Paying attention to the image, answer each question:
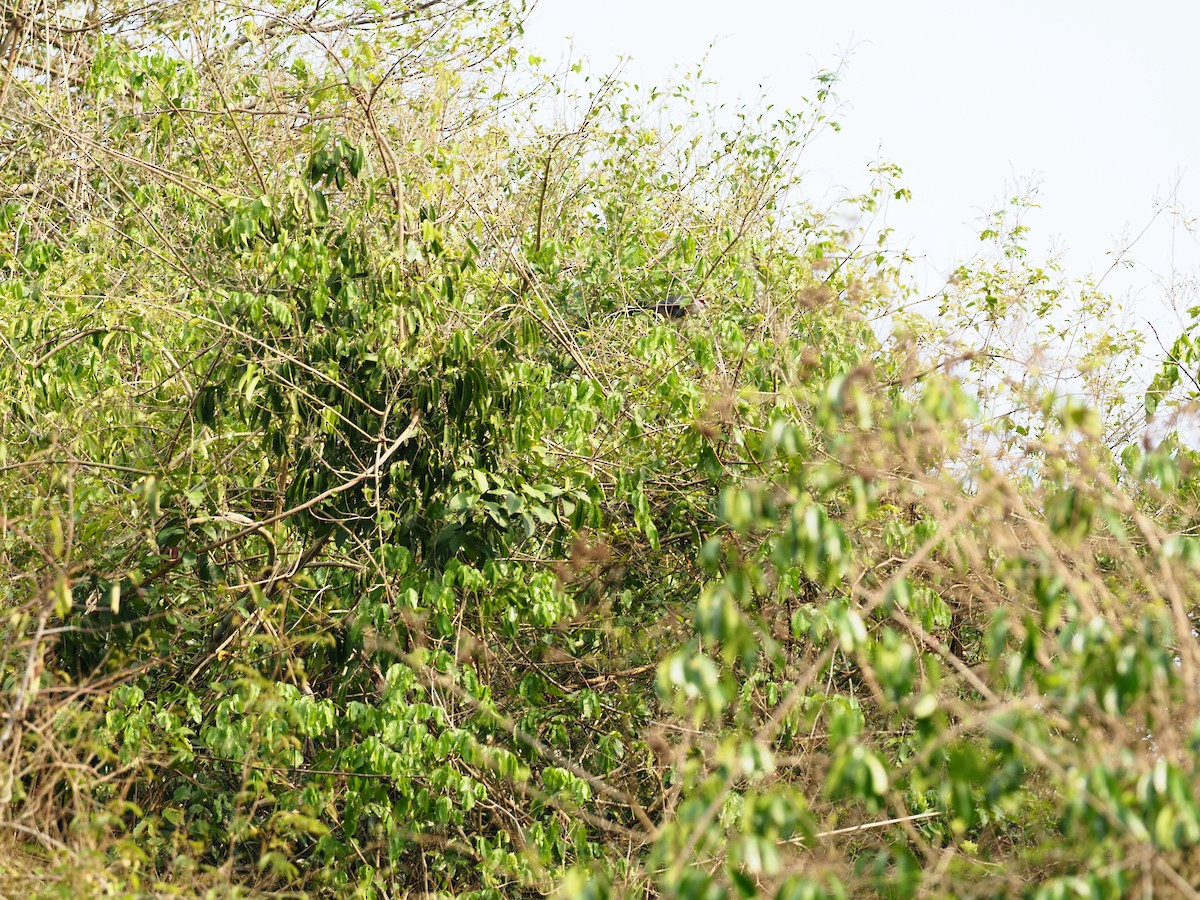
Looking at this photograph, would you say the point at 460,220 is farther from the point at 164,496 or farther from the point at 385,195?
the point at 164,496

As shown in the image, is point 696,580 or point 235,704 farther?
point 696,580

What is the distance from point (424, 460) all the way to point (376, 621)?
63 cm

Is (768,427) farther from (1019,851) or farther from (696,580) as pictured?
(1019,851)

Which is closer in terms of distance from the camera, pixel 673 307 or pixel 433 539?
pixel 433 539

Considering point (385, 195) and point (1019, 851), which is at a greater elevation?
point (385, 195)

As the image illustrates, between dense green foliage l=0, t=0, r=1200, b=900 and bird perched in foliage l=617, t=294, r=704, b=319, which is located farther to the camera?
bird perched in foliage l=617, t=294, r=704, b=319

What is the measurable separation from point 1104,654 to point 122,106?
5.76 meters

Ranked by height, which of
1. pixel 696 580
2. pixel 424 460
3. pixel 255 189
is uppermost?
pixel 255 189

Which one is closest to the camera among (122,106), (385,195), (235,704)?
(235,704)

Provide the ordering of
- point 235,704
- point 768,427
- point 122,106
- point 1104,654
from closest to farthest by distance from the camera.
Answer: point 1104,654 < point 235,704 < point 768,427 < point 122,106

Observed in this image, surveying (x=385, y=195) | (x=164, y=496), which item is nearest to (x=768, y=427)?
(x=385, y=195)

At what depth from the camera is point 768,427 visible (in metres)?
4.61

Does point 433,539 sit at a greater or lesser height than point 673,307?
lesser

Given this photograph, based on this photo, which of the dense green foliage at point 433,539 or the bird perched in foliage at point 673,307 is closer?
the dense green foliage at point 433,539
